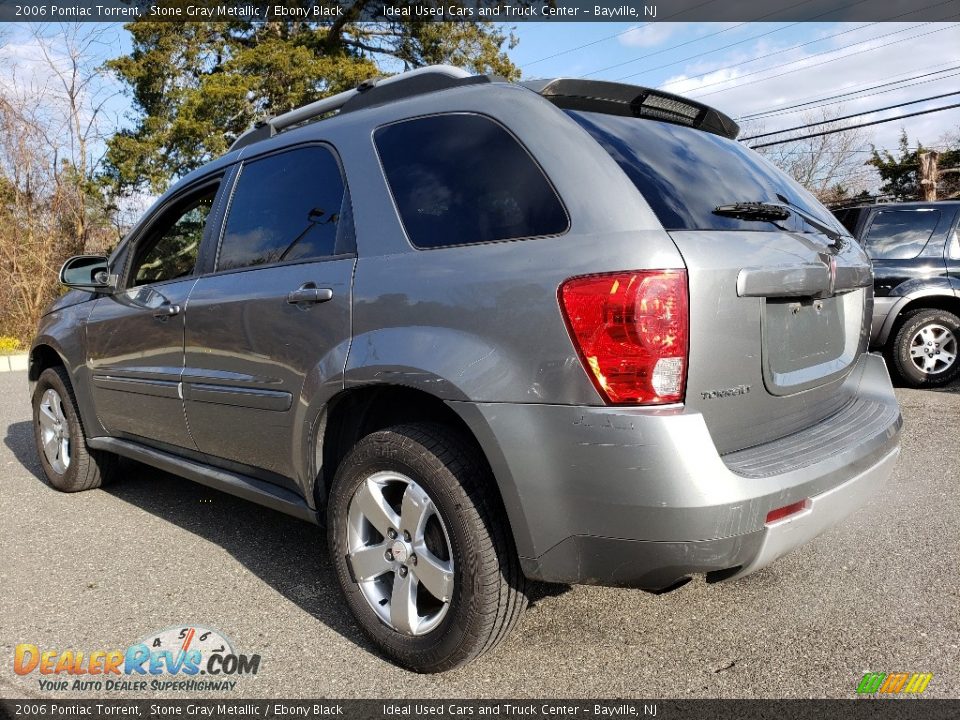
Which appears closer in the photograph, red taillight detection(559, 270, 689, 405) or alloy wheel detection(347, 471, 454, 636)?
red taillight detection(559, 270, 689, 405)

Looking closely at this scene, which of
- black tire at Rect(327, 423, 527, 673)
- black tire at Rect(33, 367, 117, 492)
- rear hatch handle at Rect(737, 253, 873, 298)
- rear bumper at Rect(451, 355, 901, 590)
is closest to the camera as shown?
rear bumper at Rect(451, 355, 901, 590)

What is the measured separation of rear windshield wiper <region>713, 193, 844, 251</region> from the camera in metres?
2.21

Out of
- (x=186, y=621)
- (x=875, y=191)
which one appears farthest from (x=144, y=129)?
(x=875, y=191)

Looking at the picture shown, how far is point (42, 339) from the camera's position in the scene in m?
4.47

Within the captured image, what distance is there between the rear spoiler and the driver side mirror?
8.53ft

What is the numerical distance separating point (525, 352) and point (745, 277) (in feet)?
2.05

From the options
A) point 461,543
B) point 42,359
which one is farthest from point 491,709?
point 42,359

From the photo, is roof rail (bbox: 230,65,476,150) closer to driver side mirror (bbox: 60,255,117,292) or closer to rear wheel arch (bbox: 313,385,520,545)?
rear wheel arch (bbox: 313,385,520,545)

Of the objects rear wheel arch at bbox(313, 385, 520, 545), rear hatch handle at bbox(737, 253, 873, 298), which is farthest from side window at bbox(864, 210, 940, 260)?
rear wheel arch at bbox(313, 385, 520, 545)

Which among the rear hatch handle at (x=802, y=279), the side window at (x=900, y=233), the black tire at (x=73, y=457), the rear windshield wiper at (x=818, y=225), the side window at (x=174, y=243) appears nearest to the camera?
the rear hatch handle at (x=802, y=279)

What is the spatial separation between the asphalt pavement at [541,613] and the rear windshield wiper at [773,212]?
4.32 ft

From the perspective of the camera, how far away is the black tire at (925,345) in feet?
23.1

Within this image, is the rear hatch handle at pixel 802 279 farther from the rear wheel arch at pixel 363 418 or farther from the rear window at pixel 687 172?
the rear wheel arch at pixel 363 418

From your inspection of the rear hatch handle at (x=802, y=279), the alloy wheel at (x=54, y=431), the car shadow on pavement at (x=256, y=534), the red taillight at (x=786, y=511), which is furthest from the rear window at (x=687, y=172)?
the alloy wheel at (x=54, y=431)
